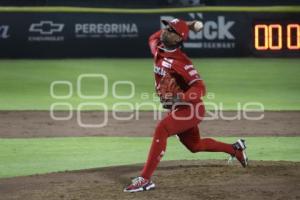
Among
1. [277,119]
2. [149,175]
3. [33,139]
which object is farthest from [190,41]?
[149,175]

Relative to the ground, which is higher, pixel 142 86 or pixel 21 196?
pixel 21 196

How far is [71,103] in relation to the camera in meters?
14.9

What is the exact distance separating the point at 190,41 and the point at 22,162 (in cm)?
1145

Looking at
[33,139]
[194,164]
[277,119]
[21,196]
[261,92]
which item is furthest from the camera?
[261,92]

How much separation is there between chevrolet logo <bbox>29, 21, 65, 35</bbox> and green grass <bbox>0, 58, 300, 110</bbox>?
32.2 inches

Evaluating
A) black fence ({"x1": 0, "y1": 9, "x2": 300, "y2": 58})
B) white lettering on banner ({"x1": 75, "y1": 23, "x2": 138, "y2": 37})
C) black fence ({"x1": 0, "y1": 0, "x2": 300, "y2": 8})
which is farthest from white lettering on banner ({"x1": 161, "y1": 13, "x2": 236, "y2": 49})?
black fence ({"x1": 0, "y1": 0, "x2": 300, "y2": 8})

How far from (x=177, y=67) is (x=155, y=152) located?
2.96ft

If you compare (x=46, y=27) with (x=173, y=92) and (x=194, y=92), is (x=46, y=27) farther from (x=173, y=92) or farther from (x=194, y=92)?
(x=194, y=92)

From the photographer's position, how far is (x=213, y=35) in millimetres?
20500

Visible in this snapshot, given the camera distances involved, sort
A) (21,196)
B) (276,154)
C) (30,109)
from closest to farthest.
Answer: (21,196)
(276,154)
(30,109)

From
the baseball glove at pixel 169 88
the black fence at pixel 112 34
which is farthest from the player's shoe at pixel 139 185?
the black fence at pixel 112 34

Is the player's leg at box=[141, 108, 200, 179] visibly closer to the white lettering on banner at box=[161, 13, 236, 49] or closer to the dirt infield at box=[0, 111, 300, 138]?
the dirt infield at box=[0, 111, 300, 138]

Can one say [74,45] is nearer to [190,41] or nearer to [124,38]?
[124,38]

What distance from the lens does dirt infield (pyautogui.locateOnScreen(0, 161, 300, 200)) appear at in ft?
24.3
